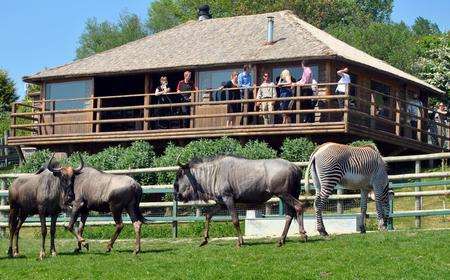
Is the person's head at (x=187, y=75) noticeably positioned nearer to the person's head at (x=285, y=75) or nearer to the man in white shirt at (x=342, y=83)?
the person's head at (x=285, y=75)

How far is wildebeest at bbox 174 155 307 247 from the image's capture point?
2247 cm

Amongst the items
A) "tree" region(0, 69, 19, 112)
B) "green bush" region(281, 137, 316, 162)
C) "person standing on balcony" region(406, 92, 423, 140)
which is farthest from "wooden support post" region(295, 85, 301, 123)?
"tree" region(0, 69, 19, 112)

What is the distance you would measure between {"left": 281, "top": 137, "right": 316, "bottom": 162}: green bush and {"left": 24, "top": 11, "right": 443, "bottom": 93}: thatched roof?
3878 millimetres

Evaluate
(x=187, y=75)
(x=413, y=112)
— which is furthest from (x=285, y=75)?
(x=413, y=112)

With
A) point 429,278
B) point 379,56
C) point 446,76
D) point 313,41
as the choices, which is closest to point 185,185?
point 429,278

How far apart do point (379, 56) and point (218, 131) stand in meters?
→ 40.4

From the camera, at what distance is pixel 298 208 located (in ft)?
73.2

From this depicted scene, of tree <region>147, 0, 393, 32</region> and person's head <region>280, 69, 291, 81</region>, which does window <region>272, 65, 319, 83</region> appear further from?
tree <region>147, 0, 393, 32</region>

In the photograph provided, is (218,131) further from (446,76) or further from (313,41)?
(446,76)

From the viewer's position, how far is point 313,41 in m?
39.3

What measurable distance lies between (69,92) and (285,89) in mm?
11031

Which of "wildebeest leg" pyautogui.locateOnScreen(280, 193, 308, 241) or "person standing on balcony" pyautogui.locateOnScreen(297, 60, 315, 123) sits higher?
"person standing on balcony" pyautogui.locateOnScreen(297, 60, 315, 123)

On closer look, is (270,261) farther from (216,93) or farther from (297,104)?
(216,93)

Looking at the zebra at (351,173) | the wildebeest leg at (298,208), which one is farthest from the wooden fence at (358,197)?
the wildebeest leg at (298,208)
